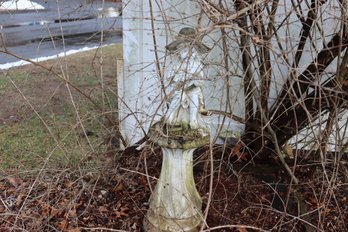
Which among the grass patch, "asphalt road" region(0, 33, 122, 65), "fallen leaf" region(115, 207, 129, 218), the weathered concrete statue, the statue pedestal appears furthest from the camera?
"asphalt road" region(0, 33, 122, 65)

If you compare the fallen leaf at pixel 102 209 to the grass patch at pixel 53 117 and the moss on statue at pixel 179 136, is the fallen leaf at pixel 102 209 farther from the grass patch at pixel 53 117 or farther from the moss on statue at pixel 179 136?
the moss on statue at pixel 179 136

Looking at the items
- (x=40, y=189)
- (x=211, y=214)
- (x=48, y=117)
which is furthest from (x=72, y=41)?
(x=211, y=214)

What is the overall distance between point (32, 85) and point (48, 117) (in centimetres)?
146

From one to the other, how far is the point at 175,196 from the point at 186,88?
2.59ft

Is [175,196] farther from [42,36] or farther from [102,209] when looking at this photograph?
[42,36]

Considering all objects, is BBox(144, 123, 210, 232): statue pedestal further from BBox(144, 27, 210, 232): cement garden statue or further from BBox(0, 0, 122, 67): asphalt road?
BBox(0, 0, 122, 67): asphalt road

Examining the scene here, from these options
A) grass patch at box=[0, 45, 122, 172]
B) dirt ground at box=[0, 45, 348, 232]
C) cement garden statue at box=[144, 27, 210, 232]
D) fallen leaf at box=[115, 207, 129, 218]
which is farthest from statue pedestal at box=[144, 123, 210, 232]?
grass patch at box=[0, 45, 122, 172]

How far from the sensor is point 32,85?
7223 millimetres

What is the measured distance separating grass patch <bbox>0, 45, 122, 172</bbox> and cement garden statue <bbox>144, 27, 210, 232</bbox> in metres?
0.86

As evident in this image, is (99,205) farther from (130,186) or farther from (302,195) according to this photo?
(302,195)

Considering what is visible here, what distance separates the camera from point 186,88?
2.81 m

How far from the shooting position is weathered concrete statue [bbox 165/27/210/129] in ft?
8.93

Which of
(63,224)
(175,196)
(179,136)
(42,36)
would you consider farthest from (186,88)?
(42,36)

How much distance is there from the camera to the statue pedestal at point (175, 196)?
9.64 ft
